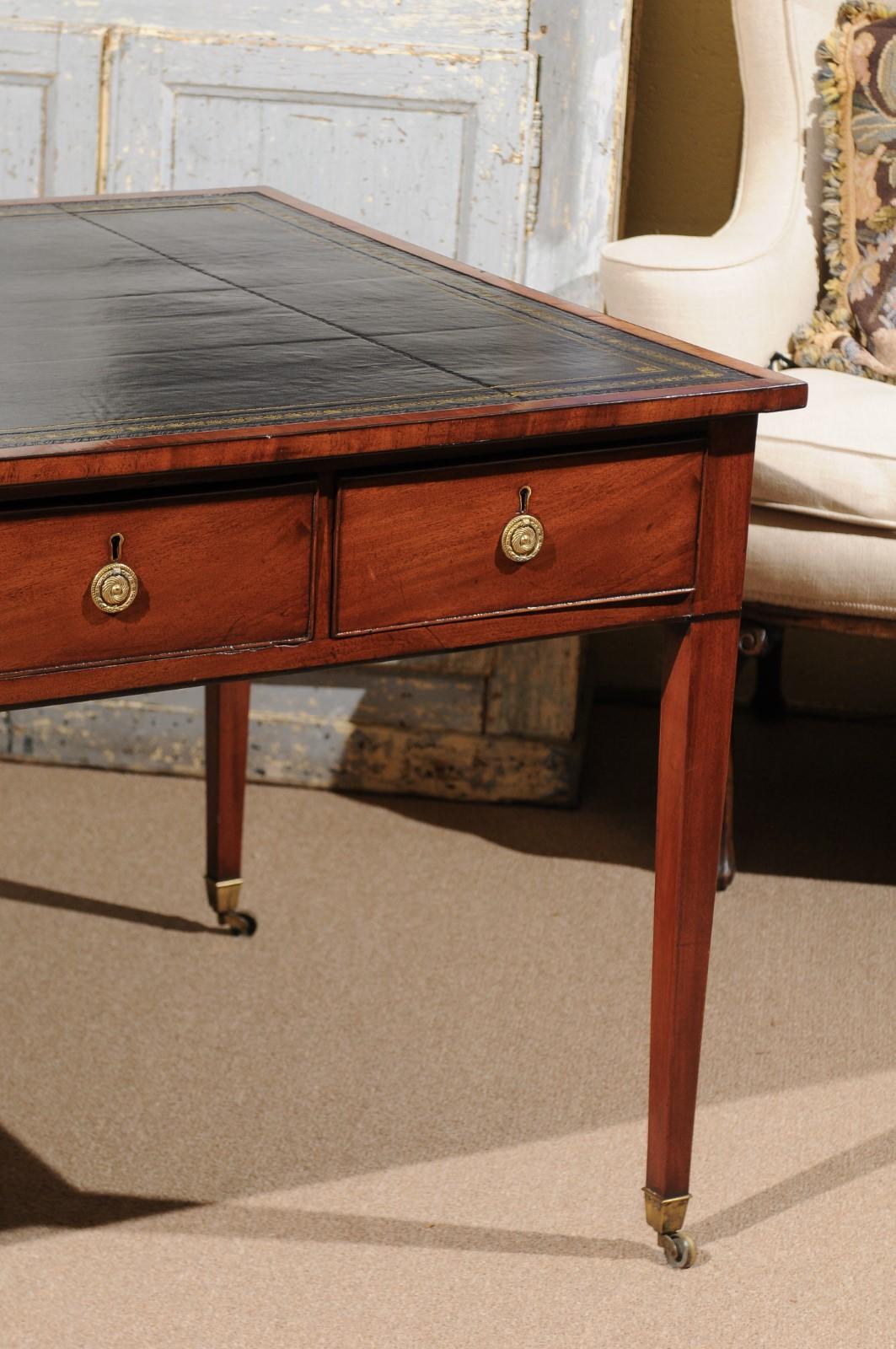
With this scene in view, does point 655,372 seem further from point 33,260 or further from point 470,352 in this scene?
point 33,260

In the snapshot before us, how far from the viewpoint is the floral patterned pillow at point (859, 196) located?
239 centimetres

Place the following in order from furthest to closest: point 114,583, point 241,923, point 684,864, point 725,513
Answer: point 241,923 → point 684,864 → point 725,513 → point 114,583

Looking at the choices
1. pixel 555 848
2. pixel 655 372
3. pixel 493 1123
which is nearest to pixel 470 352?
pixel 655 372

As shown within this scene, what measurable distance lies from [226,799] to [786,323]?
3.34 feet

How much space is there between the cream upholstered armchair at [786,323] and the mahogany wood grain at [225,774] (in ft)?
2.14

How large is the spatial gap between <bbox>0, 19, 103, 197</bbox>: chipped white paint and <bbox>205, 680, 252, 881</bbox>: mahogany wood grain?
822 mm

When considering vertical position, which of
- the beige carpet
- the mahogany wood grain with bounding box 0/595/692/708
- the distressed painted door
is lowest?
the beige carpet

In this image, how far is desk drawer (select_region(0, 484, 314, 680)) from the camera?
1.20 m

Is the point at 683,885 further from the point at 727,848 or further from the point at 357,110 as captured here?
the point at 357,110

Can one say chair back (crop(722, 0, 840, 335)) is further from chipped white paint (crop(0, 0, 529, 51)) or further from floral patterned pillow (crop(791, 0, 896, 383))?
chipped white paint (crop(0, 0, 529, 51))

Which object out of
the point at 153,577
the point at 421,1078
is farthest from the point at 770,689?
the point at 153,577

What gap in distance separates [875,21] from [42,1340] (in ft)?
6.40

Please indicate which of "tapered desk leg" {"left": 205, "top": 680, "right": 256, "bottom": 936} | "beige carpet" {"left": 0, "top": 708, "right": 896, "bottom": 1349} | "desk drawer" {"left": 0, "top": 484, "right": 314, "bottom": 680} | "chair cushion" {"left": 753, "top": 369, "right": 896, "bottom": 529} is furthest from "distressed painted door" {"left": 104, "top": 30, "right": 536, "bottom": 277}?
"desk drawer" {"left": 0, "top": 484, "right": 314, "bottom": 680}

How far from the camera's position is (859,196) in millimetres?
2424
